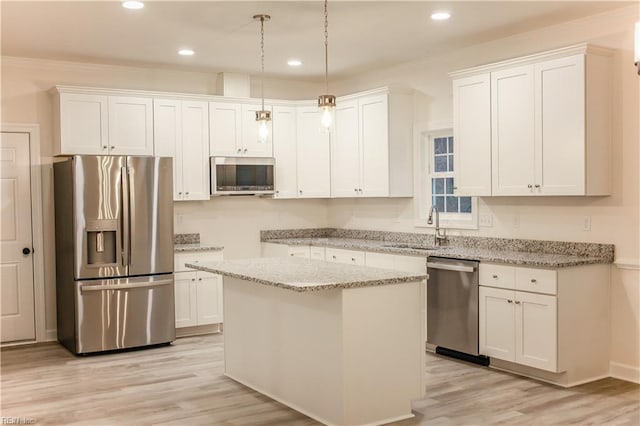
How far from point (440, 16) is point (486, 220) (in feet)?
6.19

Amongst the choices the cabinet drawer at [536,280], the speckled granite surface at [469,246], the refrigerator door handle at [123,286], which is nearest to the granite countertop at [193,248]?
the refrigerator door handle at [123,286]

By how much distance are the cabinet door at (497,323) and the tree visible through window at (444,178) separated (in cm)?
128

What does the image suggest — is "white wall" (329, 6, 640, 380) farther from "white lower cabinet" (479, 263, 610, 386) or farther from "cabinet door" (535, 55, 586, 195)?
"cabinet door" (535, 55, 586, 195)

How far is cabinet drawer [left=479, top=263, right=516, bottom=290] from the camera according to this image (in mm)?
4949

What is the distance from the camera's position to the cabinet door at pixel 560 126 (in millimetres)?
4785

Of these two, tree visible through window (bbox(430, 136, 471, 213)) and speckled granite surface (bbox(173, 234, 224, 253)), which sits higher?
tree visible through window (bbox(430, 136, 471, 213))

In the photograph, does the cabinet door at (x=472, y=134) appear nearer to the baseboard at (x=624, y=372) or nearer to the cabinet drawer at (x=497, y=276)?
the cabinet drawer at (x=497, y=276)

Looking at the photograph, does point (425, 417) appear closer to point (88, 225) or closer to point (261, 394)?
point (261, 394)

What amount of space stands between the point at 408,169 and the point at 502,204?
122 centimetres

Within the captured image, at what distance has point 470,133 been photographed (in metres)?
5.60

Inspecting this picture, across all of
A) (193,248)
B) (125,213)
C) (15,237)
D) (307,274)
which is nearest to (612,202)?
(307,274)

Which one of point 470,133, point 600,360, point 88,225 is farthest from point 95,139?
point 600,360

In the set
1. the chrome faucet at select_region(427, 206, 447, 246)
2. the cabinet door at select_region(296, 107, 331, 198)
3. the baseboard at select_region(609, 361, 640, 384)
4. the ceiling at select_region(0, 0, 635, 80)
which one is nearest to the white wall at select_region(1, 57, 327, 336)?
the ceiling at select_region(0, 0, 635, 80)

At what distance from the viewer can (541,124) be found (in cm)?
502
